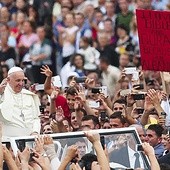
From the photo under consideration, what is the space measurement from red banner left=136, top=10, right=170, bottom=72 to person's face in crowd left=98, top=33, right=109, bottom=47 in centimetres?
739

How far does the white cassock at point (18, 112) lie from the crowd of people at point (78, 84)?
0.5 inches

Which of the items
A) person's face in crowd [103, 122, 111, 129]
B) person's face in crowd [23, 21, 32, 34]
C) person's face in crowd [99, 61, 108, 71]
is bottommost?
person's face in crowd [103, 122, 111, 129]

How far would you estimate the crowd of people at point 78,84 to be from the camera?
48.6ft

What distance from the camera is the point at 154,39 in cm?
1891

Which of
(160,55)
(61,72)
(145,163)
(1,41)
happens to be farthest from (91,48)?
(145,163)

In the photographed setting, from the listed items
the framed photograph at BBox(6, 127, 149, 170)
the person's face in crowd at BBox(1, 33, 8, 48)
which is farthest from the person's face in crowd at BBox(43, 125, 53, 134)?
the person's face in crowd at BBox(1, 33, 8, 48)

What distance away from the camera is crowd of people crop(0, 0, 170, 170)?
14.8m

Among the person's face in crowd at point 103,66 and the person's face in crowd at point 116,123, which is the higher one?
the person's face in crowd at point 103,66

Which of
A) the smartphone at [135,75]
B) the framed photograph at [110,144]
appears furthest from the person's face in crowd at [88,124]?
the framed photograph at [110,144]

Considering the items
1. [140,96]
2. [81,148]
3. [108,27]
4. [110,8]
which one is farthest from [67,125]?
A: [110,8]

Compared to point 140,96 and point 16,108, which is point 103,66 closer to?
point 16,108

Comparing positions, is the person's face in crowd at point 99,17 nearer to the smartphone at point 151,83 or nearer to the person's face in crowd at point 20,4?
the person's face in crowd at point 20,4

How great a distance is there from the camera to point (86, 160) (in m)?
14.7

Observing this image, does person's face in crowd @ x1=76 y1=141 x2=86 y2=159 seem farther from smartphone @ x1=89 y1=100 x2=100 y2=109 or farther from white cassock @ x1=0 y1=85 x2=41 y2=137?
smartphone @ x1=89 y1=100 x2=100 y2=109
